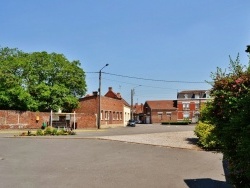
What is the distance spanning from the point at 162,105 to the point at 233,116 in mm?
98227

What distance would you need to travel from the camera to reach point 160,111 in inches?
4033

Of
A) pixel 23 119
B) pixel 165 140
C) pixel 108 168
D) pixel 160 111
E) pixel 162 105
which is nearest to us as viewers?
pixel 108 168

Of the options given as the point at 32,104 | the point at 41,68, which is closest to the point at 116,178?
the point at 32,104

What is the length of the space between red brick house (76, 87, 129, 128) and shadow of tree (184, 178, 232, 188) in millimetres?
44450

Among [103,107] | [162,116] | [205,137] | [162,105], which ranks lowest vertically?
[205,137]

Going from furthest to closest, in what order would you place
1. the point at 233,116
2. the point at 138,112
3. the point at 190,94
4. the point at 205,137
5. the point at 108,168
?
1. the point at 138,112
2. the point at 190,94
3. the point at 205,137
4. the point at 108,168
5. the point at 233,116

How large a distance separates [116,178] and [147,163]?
3.14 m

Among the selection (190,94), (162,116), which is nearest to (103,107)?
(162,116)

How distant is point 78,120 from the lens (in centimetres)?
4778

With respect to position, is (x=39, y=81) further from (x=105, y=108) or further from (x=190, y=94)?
(x=190, y=94)

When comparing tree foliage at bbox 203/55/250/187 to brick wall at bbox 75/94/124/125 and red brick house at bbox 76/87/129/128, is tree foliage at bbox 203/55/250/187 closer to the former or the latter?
brick wall at bbox 75/94/124/125

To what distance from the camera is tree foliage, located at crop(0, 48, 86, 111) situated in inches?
1708

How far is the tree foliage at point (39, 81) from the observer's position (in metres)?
43.4

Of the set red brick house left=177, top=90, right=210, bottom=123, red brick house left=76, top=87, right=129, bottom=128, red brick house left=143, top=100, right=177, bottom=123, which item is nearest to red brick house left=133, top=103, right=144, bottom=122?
red brick house left=143, top=100, right=177, bottom=123
